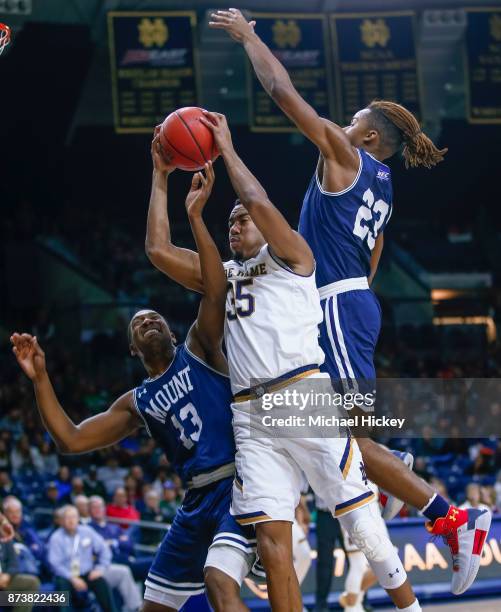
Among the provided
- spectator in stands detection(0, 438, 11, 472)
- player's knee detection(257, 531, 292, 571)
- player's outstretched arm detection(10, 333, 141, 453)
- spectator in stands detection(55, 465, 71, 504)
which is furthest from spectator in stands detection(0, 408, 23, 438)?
player's knee detection(257, 531, 292, 571)

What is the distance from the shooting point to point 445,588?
979 cm

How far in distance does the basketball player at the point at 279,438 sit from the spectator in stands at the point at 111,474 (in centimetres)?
861

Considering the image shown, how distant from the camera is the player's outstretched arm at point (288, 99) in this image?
4773 mm

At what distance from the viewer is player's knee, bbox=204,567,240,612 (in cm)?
438

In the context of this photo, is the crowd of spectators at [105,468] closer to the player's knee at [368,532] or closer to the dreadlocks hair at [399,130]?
the player's knee at [368,532]

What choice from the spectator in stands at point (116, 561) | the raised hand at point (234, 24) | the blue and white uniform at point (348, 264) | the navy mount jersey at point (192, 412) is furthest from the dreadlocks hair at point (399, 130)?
the spectator in stands at point (116, 561)

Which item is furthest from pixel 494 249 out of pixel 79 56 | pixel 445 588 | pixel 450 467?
pixel 445 588

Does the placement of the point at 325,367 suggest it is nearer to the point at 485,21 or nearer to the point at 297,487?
the point at 297,487

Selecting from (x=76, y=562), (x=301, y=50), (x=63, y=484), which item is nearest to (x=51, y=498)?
(x=63, y=484)

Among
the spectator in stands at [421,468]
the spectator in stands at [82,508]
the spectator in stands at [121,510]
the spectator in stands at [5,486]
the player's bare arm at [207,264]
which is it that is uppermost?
the player's bare arm at [207,264]

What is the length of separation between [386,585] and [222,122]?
229cm

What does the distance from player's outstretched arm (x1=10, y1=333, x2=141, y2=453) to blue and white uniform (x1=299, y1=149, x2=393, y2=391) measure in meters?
1.13

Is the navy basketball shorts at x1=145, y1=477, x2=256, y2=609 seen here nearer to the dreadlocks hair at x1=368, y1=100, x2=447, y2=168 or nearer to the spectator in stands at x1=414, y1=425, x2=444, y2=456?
the dreadlocks hair at x1=368, y1=100, x2=447, y2=168

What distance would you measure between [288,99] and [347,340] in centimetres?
118
